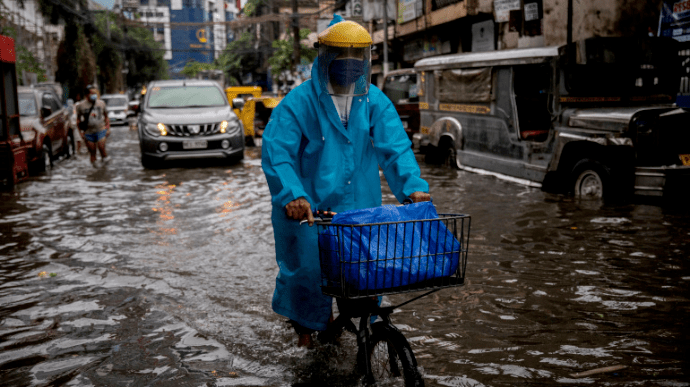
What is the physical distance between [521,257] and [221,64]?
93.3 meters

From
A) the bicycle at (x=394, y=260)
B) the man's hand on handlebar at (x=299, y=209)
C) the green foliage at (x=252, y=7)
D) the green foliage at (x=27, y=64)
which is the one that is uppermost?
the green foliage at (x=252, y=7)

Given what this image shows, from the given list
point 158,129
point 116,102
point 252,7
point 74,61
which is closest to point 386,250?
point 158,129

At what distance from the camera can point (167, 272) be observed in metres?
6.16

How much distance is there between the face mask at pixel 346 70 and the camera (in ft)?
11.2

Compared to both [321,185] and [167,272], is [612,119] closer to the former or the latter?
[167,272]

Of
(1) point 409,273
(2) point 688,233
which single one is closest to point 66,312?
(1) point 409,273

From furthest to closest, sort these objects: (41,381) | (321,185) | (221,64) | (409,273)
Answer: (221,64)
(41,381)
(321,185)
(409,273)

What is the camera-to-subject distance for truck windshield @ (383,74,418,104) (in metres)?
16.6

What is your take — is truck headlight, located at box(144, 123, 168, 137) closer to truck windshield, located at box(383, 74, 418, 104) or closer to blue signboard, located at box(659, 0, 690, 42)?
truck windshield, located at box(383, 74, 418, 104)

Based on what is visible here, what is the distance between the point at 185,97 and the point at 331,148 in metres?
12.5

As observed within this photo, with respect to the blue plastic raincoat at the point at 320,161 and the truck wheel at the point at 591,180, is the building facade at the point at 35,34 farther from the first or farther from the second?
the blue plastic raincoat at the point at 320,161

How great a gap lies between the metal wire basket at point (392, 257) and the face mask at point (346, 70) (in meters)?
0.90

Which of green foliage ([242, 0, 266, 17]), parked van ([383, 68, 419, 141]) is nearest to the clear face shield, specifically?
parked van ([383, 68, 419, 141])

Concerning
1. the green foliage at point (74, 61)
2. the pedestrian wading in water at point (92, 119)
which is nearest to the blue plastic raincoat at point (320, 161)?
the pedestrian wading in water at point (92, 119)
